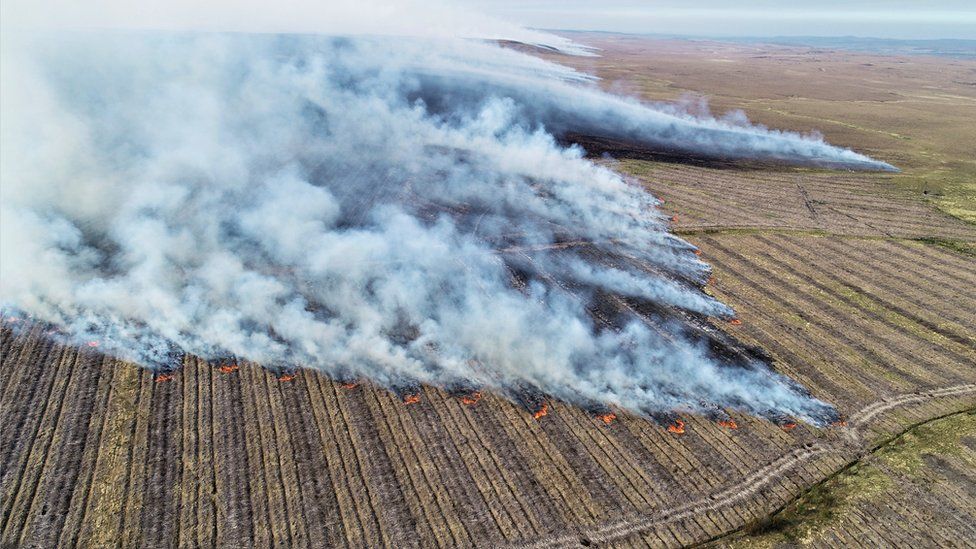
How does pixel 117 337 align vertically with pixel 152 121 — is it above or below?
below

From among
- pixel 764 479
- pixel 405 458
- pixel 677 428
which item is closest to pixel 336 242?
pixel 405 458

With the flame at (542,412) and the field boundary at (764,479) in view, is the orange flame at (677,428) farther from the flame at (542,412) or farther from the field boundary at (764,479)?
the flame at (542,412)

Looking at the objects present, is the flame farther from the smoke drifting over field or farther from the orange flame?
the orange flame

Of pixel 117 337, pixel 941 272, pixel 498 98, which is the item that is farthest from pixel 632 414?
pixel 498 98

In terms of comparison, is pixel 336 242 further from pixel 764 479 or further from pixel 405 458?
pixel 764 479

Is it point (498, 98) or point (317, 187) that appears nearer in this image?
point (317, 187)

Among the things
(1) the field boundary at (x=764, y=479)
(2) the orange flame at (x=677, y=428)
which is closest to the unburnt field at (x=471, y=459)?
(1) the field boundary at (x=764, y=479)

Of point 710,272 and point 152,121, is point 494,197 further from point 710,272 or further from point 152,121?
point 152,121
